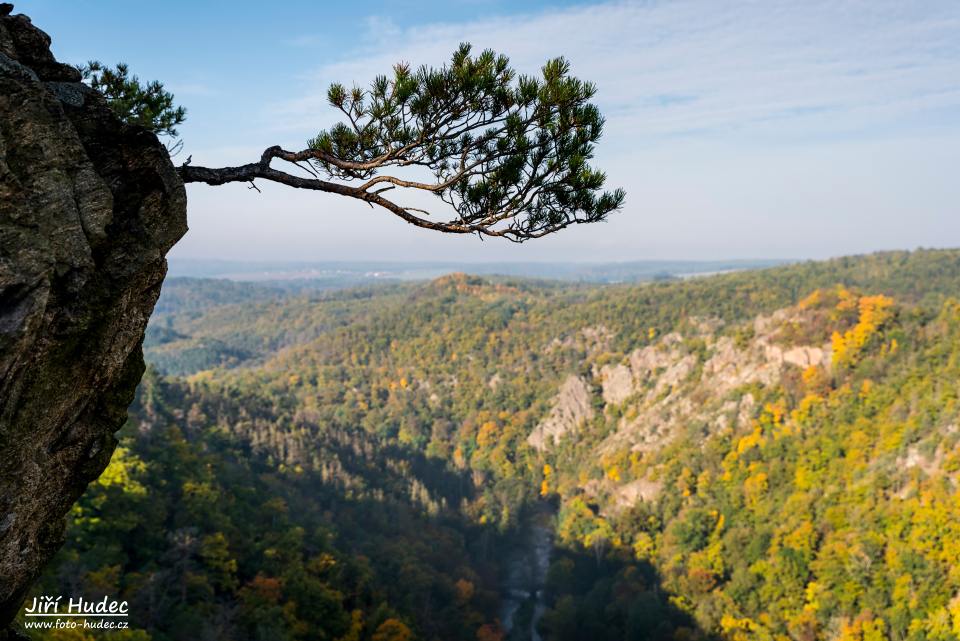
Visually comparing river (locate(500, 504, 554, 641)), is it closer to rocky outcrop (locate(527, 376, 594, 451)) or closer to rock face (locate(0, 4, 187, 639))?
rocky outcrop (locate(527, 376, 594, 451))

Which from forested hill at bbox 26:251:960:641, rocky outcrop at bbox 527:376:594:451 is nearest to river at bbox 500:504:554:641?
forested hill at bbox 26:251:960:641

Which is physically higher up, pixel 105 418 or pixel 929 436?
pixel 105 418

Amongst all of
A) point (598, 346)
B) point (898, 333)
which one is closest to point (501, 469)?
point (598, 346)

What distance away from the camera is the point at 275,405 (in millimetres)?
82875

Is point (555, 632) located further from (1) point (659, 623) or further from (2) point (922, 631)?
(2) point (922, 631)

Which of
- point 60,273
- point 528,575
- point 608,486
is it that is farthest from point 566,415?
point 60,273

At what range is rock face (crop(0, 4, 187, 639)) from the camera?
3709 mm

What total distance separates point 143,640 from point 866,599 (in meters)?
43.0

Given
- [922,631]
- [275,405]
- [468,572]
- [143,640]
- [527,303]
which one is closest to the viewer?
[143,640]

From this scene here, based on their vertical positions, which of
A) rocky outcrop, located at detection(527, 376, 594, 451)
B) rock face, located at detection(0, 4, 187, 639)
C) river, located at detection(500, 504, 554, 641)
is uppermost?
rock face, located at detection(0, 4, 187, 639)

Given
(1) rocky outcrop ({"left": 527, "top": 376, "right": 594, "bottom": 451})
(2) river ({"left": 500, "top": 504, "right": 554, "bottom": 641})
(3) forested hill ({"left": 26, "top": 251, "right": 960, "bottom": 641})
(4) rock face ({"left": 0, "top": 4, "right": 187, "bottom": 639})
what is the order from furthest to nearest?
(1) rocky outcrop ({"left": 527, "top": 376, "right": 594, "bottom": 451}) < (2) river ({"left": 500, "top": 504, "right": 554, "bottom": 641}) < (3) forested hill ({"left": 26, "top": 251, "right": 960, "bottom": 641}) < (4) rock face ({"left": 0, "top": 4, "right": 187, "bottom": 639})

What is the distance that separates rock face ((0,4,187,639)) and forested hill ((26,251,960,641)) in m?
16.8

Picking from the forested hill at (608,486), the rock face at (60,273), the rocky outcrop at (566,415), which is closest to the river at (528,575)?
the forested hill at (608,486)

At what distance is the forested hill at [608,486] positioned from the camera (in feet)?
102
